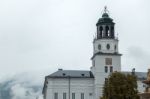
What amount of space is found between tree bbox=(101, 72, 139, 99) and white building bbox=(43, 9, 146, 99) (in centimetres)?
3766

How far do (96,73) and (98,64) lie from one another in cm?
187

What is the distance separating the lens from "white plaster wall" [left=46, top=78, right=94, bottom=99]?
12656 centimetres

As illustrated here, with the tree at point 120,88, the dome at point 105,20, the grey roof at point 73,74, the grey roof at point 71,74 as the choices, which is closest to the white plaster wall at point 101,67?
the grey roof at point 73,74

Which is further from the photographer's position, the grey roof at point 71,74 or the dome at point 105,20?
the grey roof at point 71,74

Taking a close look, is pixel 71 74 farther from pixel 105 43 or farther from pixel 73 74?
pixel 105 43

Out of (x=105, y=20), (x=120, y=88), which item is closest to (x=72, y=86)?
(x=105, y=20)

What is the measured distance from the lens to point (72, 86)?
128m

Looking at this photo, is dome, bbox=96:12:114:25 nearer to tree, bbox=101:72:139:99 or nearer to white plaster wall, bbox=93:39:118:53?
white plaster wall, bbox=93:39:118:53

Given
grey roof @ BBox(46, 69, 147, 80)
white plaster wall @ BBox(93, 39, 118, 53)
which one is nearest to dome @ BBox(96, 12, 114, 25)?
white plaster wall @ BBox(93, 39, 118, 53)

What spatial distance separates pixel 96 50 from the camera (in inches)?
5012

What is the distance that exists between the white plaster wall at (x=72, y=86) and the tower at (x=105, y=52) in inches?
89.1

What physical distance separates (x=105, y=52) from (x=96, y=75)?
5.01 metres

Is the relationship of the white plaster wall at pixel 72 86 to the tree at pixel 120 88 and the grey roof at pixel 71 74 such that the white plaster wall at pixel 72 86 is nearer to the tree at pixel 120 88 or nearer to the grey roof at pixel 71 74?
the grey roof at pixel 71 74

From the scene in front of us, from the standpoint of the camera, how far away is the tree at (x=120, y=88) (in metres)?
84.5
